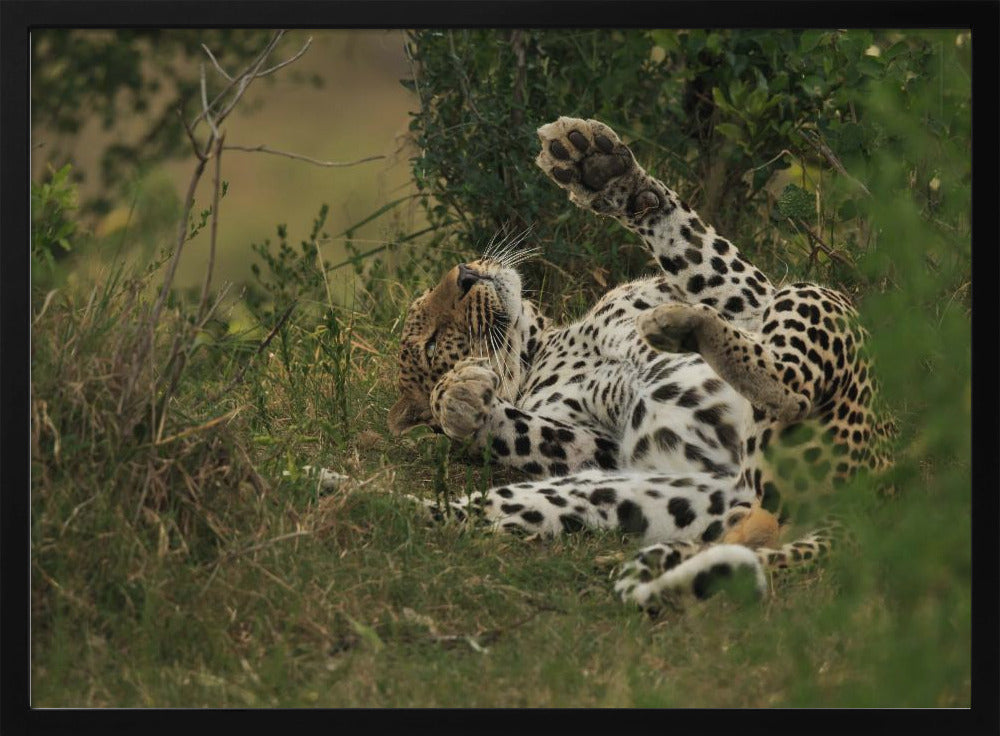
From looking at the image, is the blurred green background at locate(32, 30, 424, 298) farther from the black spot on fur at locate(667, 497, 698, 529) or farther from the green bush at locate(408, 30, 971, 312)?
the black spot on fur at locate(667, 497, 698, 529)

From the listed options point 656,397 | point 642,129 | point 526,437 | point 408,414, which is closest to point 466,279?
point 408,414

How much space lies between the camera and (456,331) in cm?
607

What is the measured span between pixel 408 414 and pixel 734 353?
6.04 ft

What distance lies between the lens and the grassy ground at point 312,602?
3740 millimetres

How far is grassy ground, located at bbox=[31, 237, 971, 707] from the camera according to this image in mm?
3740

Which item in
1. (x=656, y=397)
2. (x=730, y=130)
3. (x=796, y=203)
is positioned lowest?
(x=656, y=397)

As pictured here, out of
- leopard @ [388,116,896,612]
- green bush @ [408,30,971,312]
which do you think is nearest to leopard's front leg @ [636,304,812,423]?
leopard @ [388,116,896,612]

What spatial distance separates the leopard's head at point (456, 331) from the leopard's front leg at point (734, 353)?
61.3 inches

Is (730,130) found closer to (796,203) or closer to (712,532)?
(796,203)

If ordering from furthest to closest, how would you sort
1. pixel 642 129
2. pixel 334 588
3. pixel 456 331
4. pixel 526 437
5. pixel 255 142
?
pixel 255 142 → pixel 642 129 → pixel 456 331 → pixel 526 437 → pixel 334 588

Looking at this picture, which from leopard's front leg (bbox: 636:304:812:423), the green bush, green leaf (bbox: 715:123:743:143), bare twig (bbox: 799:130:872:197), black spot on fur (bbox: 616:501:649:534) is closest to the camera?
leopard's front leg (bbox: 636:304:812:423)

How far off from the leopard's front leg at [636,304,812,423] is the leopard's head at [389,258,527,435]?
156 cm

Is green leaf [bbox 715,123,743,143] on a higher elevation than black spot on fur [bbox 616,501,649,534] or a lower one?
higher

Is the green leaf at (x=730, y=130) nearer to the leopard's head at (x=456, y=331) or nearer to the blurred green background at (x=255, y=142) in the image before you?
the leopard's head at (x=456, y=331)
